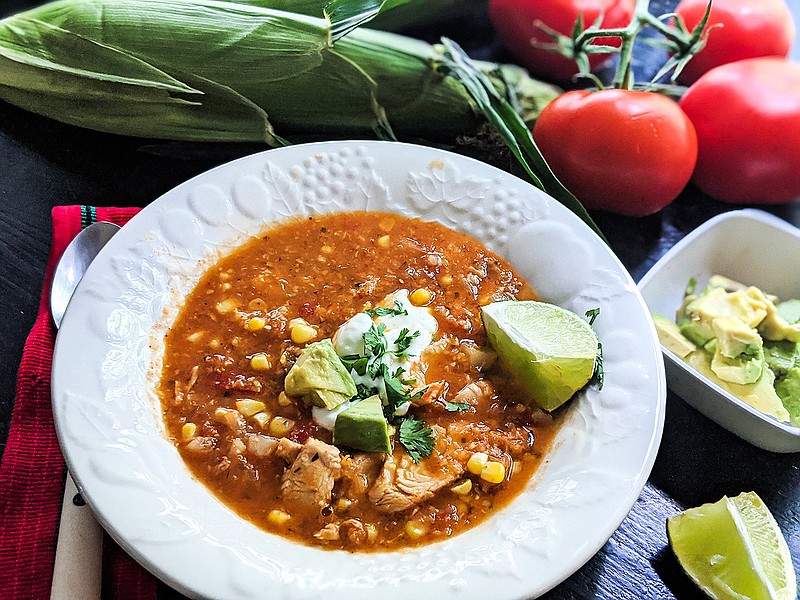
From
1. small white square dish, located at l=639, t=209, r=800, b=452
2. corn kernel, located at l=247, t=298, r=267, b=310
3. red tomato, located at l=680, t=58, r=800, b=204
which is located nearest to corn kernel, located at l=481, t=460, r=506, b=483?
corn kernel, located at l=247, t=298, r=267, b=310

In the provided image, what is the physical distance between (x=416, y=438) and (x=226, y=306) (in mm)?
770

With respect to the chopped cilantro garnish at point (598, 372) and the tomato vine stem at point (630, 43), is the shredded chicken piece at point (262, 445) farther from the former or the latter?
the tomato vine stem at point (630, 43)

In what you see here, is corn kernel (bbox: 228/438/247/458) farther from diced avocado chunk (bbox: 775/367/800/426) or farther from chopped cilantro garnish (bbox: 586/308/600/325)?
diced avocado chunk (bbox: 775/367/800/426)

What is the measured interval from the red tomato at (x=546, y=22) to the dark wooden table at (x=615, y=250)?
36.2 inches

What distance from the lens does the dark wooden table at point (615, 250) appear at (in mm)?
2182

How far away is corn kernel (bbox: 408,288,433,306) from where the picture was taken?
2457 mm

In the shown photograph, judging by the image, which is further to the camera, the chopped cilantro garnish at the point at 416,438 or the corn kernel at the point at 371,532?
the chopped cilantro garnish at the point at 416,438

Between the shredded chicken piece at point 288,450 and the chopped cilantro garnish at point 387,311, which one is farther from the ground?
the chopped cilantro garnish at point 387,311

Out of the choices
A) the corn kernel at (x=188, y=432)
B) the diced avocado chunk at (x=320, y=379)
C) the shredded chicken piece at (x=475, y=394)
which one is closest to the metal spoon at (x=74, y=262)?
the corn kernel at (x=188, y=432)

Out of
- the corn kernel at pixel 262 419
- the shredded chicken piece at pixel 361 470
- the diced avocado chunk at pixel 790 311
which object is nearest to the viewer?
the shredded chicken piece at pixel 361 470

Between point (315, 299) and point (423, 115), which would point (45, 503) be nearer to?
point (315, 299)

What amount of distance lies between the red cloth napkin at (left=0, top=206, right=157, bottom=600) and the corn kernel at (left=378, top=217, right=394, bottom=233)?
1143mm

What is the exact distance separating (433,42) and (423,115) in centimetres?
72

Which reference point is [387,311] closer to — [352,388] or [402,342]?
[402,342]
